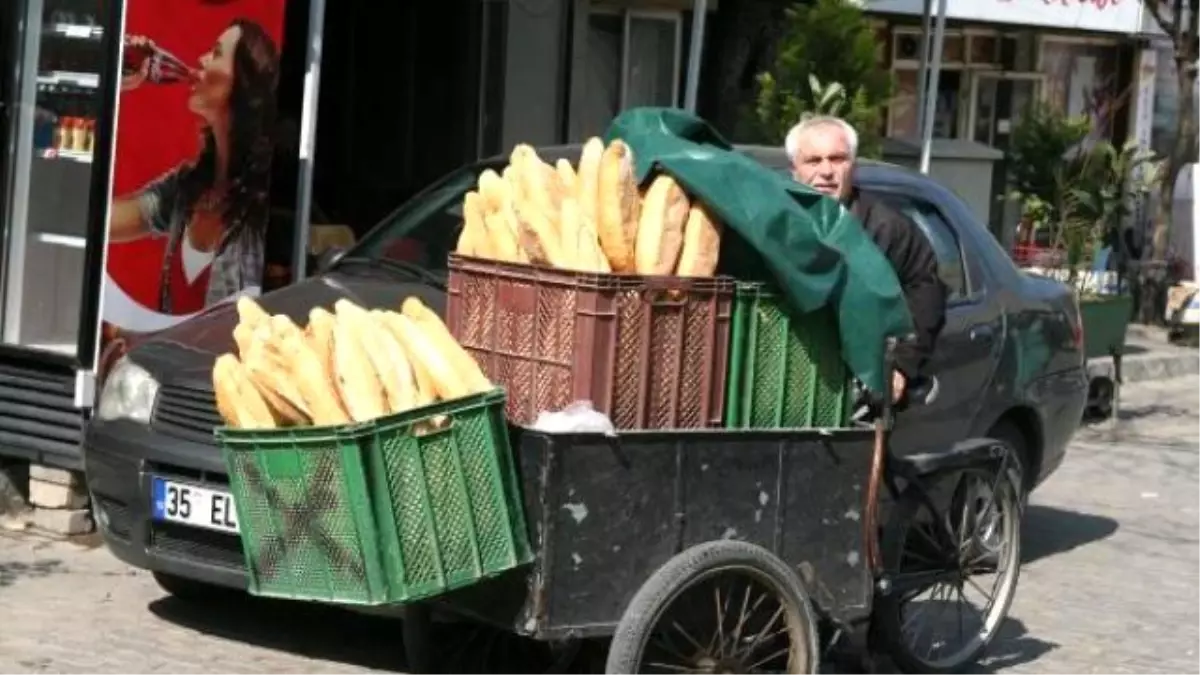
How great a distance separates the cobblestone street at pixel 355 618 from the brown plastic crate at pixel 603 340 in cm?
167

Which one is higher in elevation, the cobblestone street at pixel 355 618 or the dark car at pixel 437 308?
the dark car at pixel 437 308

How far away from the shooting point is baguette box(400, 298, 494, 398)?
17.1 ft

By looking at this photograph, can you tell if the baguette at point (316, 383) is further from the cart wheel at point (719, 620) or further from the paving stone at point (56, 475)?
the paving stone at point (56, 475)

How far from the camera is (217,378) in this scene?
5422 mm

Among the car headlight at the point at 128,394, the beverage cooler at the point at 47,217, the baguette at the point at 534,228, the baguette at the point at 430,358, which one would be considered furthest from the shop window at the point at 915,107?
the baguette at the point at 430,358

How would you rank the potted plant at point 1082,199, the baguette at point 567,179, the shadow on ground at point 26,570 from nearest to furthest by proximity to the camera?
the baguette at point 567,179 → the shadow on ground at point 26,570 → the potted plant at point 1082,199

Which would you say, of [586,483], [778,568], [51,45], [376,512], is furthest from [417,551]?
[51,45]

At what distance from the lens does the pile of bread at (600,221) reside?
5516 millimetres

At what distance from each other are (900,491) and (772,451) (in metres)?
0.94

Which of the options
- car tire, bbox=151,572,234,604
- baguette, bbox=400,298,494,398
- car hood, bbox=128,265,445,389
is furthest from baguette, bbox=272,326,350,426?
car tire, bbox=151,572,234,604

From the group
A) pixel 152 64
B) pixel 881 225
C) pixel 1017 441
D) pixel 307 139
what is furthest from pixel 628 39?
pixel 881 225

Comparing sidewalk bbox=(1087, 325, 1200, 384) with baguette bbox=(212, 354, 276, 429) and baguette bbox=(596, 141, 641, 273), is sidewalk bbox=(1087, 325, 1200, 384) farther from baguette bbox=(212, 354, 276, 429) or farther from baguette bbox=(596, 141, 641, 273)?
baguette bbox=(212, 354, 276, 429)

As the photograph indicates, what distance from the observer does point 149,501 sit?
6863 mm

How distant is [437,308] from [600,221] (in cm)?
188
